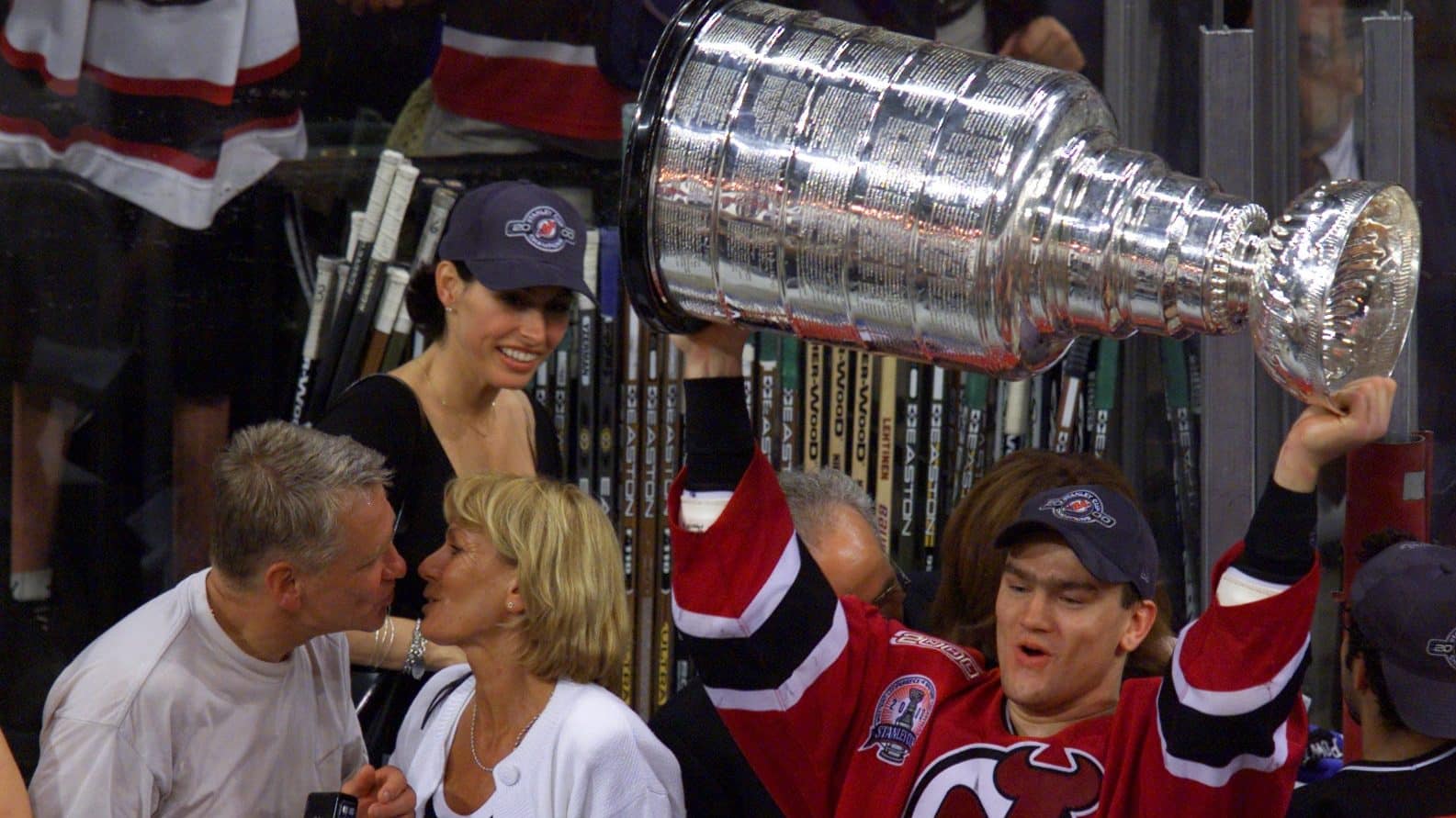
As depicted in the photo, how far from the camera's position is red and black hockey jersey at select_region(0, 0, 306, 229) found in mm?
2906

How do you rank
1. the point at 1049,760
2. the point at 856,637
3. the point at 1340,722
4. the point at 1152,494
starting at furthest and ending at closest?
1. the point at 1152,494
2. the point at 1340,722
3. the point at 856,637
4. the point at 1049,760

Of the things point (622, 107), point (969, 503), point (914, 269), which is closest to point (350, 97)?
point (622, 107)

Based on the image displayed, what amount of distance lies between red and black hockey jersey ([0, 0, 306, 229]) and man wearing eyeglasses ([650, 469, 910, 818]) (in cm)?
132

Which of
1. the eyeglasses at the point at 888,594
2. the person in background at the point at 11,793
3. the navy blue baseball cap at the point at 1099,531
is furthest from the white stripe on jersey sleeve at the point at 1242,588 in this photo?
the person in background at the point at 11,793

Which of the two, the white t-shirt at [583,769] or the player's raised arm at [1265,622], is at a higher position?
the player's raised arm at [1265,622]

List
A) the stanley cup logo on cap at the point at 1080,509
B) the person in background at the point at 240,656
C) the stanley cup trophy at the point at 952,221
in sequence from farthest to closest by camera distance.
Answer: the person in background at the point at 240,656 → the stanley cup logo on cap at the point at 1080,509 → the stanley cup trophy at the point at 952,221

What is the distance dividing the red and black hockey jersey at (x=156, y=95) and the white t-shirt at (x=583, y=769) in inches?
54.0

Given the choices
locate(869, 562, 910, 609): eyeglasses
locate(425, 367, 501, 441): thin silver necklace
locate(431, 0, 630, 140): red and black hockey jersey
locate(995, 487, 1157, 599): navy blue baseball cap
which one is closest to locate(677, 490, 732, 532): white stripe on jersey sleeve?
locate(995, 487, 1157, 599): navy blue baseball cap

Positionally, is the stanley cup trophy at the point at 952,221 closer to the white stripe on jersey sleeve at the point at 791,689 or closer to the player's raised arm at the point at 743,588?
the player's raised arm at the point at 743,588

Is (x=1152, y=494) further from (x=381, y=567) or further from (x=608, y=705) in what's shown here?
(x=381, y=567)

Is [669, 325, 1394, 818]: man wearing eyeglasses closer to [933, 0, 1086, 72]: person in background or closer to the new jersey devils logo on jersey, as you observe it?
the new jersey devils logo on jersey

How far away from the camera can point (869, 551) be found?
7.43ft

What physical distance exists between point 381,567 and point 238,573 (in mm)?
163

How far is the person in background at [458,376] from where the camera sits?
241cm
